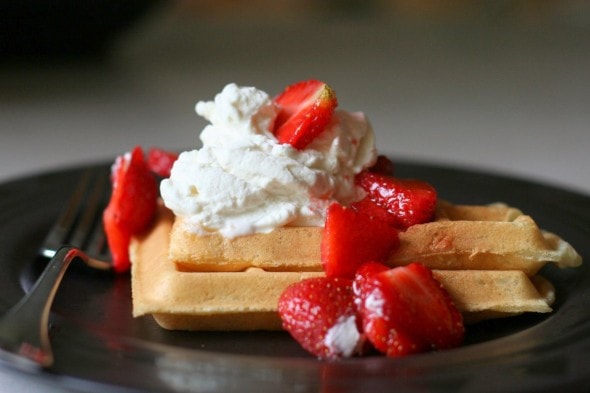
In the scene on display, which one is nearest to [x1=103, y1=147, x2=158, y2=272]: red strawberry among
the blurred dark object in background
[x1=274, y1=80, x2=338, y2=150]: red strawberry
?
[x1=274, y1=80, x2=338, y2=150]: red strawberry

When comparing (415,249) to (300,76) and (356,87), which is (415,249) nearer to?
(356,87)

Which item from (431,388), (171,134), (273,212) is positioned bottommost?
(171,134)

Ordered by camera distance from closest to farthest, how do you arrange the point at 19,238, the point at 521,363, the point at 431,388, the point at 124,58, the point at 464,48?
the point at 431,388, the point at 521,363, the point at 19,238, the point at 124,58, the point at 464,48

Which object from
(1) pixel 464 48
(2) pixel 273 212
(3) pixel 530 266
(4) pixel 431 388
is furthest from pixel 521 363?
(1) pixel 464 48

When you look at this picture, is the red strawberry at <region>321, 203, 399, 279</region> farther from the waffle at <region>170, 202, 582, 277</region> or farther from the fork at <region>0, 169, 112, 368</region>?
the fork at <region>0, 169, 112, 368</region>

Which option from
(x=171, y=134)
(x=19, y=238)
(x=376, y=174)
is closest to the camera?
(x=376, y=174)

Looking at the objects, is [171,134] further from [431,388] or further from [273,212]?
[431,388]

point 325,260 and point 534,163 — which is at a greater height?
point 325,260
